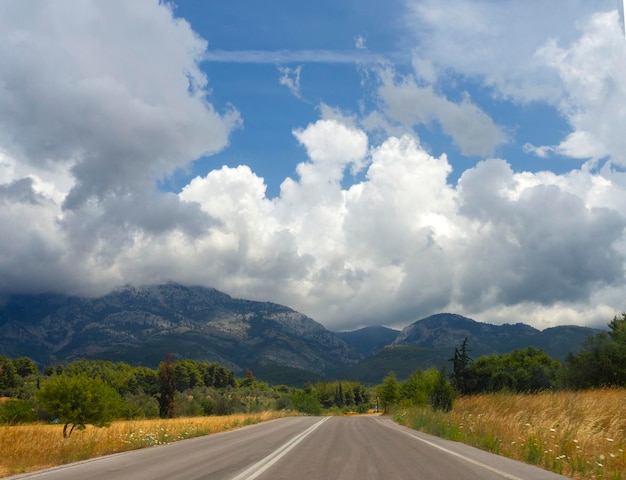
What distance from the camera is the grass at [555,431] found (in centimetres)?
1185

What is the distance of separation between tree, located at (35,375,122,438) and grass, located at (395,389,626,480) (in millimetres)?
29069

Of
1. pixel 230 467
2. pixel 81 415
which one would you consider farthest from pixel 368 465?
pixel 81 415

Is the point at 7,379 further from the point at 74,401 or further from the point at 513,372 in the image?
the point at 513,372

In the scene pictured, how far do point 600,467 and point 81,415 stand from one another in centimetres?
4136

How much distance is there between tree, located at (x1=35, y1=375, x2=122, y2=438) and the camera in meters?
43.1

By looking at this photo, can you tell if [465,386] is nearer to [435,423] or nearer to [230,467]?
[435,423]

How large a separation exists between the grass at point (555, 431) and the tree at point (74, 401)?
29.1 m

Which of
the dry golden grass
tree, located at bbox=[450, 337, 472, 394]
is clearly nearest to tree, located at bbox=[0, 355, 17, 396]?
tree, located at bbox=[450, 337, 472, 394]

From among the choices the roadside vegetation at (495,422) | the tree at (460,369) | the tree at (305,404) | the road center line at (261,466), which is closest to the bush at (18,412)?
the roadside vegetation at (495,422)

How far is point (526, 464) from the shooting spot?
43.3 feet

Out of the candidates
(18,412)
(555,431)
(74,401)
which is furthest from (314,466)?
(18,412)

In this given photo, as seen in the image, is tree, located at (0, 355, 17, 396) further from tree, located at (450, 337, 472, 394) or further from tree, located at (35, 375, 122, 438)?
tree, located at (450, 337, 472, 394)

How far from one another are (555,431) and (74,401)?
127ft

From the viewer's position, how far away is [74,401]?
1699 inches
